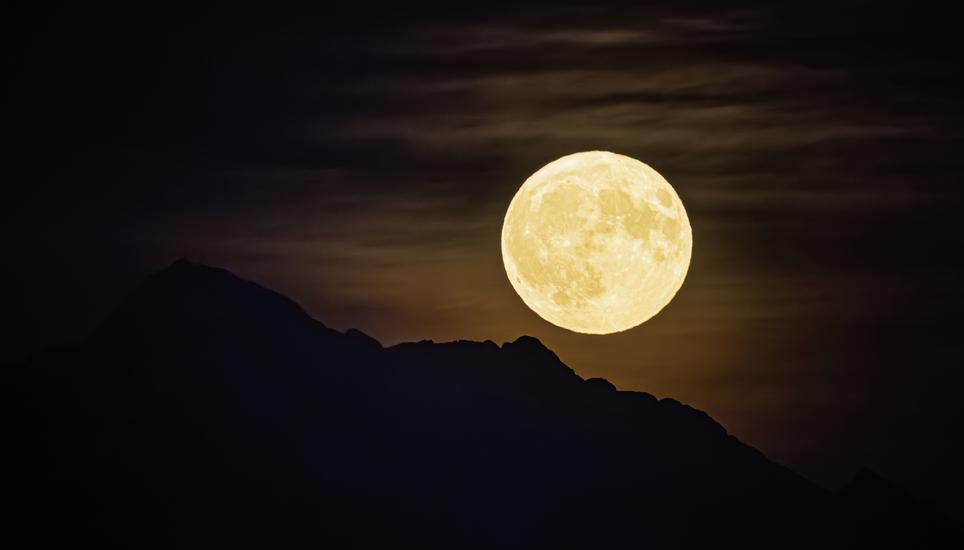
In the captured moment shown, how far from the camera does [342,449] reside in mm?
161875

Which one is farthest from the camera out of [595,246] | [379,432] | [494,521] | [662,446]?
[662,446]

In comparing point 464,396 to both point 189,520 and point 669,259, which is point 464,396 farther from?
point 669,259

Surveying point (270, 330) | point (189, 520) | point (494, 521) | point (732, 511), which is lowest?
point (189, 520)

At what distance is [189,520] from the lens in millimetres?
136875

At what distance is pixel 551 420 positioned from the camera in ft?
580

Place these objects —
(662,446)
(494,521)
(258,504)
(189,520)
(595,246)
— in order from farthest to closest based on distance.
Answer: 1. (662,446)
2. (494,521)
3. (258,504)
4. (189,520)
5. (595,246)

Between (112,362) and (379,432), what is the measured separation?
134 ft

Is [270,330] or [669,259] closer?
[669,259]

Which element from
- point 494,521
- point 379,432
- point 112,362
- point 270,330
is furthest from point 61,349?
point 494,521

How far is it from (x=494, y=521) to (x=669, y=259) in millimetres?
124731

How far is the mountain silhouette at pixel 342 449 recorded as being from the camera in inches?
5581

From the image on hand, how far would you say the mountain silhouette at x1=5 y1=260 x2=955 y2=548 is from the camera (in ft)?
465

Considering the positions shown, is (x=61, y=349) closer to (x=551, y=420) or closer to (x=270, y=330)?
(x=270, y=330)

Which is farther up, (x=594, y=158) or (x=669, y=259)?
(x=594, y=158)
